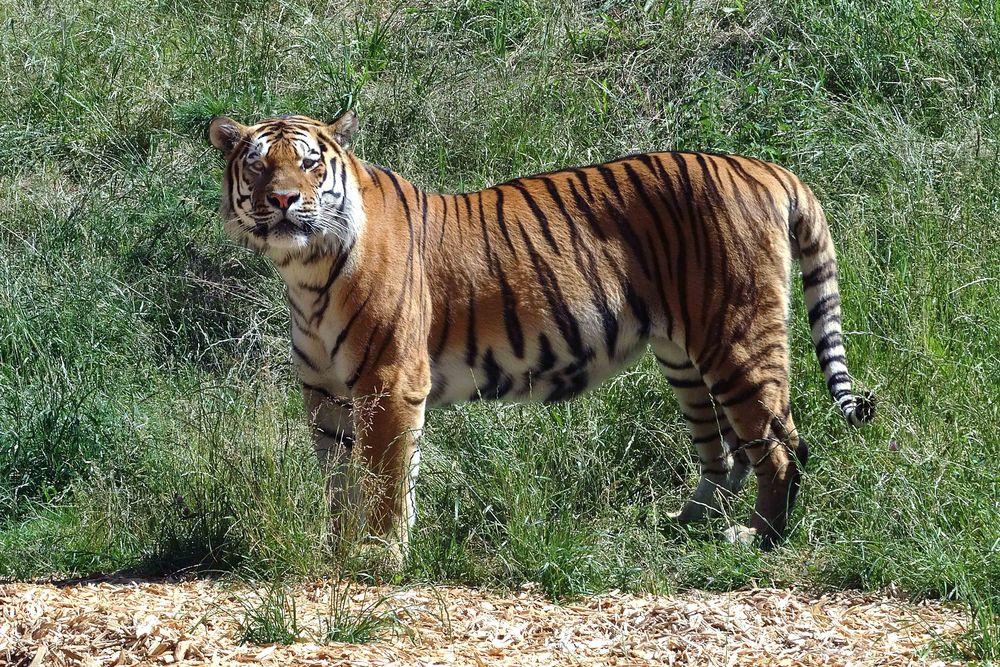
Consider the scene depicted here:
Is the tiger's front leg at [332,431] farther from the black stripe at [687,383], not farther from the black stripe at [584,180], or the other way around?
the black stripe at [687,383]

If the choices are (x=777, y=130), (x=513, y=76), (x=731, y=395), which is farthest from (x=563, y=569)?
(x=513, y=76)

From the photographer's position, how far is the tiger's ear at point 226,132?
4.73 m

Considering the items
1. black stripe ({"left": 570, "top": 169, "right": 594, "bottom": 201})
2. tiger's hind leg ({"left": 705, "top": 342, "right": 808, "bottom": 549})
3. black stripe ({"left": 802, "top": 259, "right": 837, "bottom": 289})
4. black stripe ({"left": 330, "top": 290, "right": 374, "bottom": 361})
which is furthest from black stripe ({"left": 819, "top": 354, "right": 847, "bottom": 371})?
black stripe ({"left": 330, "top": 290, "right": 374, "bottom": 361})

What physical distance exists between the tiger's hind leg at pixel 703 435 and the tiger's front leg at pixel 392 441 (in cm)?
115

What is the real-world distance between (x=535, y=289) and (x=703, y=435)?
985 millimetres

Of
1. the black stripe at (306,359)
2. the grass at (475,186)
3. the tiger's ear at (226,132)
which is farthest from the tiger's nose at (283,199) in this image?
the grass at (475,186)

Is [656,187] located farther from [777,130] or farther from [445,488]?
[777,130]

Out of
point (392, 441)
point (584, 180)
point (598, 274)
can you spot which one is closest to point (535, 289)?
point (598, 274)

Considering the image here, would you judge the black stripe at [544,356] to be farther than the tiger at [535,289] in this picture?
Yes

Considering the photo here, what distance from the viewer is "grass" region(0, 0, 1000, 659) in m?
4.53

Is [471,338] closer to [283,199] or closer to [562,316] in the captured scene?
[562,316]

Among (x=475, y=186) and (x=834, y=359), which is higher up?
(x=475, y=186)

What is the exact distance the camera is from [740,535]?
4891 mm

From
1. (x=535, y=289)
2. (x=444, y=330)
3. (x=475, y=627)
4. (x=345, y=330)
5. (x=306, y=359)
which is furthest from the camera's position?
(x=535, y=289)
